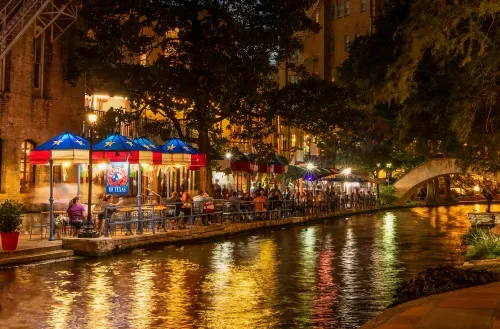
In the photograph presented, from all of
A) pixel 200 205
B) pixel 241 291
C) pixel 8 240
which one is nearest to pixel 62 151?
pixel 8 240

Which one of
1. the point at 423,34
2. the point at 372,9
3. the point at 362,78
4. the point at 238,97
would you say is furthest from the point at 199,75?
the point at 372,9

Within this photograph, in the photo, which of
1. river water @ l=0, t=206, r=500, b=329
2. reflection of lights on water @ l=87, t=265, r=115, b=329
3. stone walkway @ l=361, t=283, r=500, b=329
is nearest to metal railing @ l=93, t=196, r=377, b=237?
river water @ l=0, t=206, r=500, b=329

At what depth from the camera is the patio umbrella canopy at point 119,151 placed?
2592 cm

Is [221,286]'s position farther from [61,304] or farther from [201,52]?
[201,52]

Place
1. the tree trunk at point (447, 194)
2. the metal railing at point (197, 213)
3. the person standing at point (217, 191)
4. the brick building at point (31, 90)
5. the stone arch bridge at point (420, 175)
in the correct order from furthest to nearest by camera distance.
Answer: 1. the tree trunk at point (447, 194)
2. the stone arch bridge at point (420, 175)
3. the person standing at point (217, 191)
4. the brick building at point (31, 90)
5. the metal railing at point (197, 213)

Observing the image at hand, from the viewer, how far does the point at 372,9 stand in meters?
78.1

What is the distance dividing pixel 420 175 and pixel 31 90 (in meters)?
42.1

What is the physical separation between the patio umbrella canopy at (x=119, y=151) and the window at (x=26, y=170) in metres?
5.58

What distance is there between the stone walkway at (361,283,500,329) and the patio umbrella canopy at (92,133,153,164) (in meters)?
15.6

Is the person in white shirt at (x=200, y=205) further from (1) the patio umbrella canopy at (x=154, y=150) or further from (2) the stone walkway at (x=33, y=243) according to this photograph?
(2) the stone walkway at (x=33, y=243)

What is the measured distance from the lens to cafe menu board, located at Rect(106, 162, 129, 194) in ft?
86.2

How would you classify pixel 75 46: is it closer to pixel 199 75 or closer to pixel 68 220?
pixel 199 75

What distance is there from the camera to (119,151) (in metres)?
25.9

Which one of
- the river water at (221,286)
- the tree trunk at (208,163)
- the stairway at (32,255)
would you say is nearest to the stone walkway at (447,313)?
Result: the river water at (221,286)
